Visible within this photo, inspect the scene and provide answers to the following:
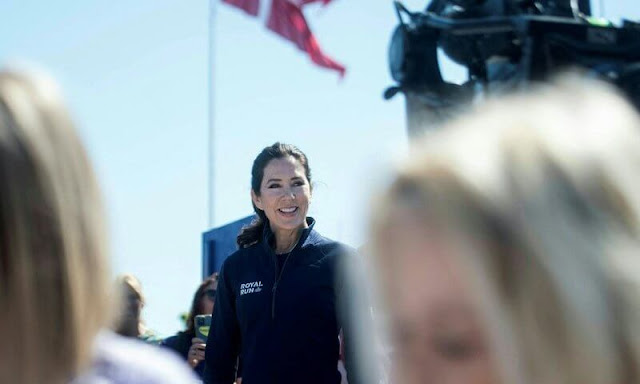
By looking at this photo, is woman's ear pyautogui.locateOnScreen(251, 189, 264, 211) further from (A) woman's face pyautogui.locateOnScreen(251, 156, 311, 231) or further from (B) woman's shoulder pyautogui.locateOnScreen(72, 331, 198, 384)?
(B) woman's shoulder pyautogui.locateOnScreen(72, 331, 198, 384)

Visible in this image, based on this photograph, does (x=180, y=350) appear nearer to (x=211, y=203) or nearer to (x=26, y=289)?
(x=26, y=289)

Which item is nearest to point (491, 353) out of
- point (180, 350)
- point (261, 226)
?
point (261, 226)

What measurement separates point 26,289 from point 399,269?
55 centimetres

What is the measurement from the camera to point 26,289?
4.54 feet

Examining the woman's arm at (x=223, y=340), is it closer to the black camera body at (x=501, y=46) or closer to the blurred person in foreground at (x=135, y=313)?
the blurred person in foreground at (x=135, y=313)

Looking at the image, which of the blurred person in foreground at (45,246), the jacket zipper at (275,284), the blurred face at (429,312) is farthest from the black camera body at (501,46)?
the blurred face at (429,312)

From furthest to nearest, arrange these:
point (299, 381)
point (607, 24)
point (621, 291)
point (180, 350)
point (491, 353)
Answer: point (607, 24) → point (180, 350) → point (299, 381) → point (491, 353) → point (621, 291)

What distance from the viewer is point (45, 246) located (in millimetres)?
1402

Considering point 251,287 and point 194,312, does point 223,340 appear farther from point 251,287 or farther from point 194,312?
point 194,312

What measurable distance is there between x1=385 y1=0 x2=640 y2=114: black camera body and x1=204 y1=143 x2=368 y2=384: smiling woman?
15.7 feet

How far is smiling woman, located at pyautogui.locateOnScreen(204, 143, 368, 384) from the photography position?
389 centimetres

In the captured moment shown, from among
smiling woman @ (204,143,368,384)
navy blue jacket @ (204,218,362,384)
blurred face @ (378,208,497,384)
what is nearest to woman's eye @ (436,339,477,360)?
blurred face @ (378,208,497,384)

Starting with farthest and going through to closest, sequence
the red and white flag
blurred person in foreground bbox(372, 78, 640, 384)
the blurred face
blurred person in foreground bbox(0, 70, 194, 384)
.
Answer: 1. the red and white flag
2. blurred person in foreground bbox(0, 70, 194, 384)
3. the blurred face
4. blurred person in foreground bbox(372, 78, 640, 384)

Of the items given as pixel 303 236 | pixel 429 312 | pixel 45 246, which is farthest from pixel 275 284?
pixel 429 312
